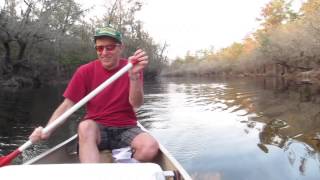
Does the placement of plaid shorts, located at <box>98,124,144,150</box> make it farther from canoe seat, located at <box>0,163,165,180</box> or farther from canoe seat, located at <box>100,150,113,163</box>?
canoe seat, located at <box>0,163,165,180</box>

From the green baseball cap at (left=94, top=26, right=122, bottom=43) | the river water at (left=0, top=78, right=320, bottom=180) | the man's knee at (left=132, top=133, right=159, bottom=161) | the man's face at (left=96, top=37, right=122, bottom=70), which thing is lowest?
the river water at (left=0, top=78, right=320, bottom=180)

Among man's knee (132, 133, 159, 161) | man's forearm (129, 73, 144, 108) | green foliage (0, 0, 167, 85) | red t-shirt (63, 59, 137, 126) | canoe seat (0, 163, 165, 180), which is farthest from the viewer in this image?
green foliage (0, 0, 167, 85)

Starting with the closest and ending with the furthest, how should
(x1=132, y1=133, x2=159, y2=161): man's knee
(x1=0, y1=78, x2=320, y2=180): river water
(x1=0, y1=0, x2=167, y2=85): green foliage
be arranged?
(x1=132, y1=133, x2=159, y2=161): man's knee < (x1=0, y1=78, x2=320, y2=180): river water < (x1=0, y1=0, x2=167, y2=85): green foliage

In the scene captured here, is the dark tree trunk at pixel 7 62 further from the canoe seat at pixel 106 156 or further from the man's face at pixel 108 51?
the man's face at pixel 108 51

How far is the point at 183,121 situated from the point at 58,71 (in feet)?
109

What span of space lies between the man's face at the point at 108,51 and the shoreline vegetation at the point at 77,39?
2591 centimetres

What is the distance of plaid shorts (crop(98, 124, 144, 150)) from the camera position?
13.7 feet

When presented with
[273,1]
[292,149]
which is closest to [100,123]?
[292,149]

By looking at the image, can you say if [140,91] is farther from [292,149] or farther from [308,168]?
[292,149]

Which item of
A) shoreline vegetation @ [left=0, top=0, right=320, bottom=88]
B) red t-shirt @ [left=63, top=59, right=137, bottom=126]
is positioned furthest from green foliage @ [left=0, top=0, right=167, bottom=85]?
red t-shirt @ [left=63, top=59, right=137, bottom=126]

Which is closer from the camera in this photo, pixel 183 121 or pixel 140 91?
pixel 140 91

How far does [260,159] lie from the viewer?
739 centimetres

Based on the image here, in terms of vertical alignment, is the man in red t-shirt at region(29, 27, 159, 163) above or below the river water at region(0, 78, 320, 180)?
above

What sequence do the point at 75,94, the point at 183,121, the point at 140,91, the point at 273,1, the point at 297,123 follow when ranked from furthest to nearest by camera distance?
the point at 273,1
the point at 183,121
the point at 297,123
the point at 75,94
the point at 140,91
